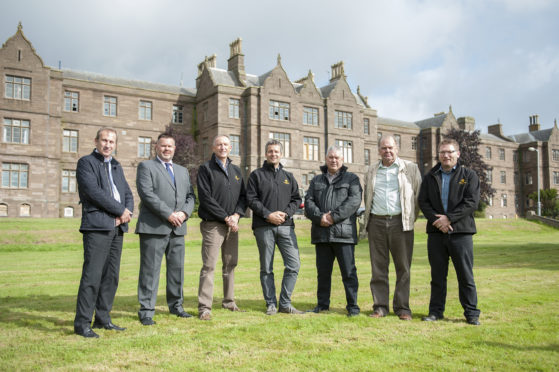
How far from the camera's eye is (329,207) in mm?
7273

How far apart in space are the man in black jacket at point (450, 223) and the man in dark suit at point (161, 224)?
3395 mm

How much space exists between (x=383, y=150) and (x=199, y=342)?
375 centimetres

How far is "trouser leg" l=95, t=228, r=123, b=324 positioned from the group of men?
0.01 metres

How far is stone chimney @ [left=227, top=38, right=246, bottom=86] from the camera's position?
133 ft

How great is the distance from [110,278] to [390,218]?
3921mm

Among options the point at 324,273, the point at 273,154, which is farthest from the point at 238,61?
the point at 324,273

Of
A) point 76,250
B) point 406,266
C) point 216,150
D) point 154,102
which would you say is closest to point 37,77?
point 154,102

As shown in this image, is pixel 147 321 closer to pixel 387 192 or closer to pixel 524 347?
pixel 387 192

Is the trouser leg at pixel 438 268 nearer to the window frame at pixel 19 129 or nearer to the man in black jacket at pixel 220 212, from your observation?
the man in black jacket at pixel 220 212

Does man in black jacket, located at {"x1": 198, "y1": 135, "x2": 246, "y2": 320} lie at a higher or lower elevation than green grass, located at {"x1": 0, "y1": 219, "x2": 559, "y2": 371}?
higher

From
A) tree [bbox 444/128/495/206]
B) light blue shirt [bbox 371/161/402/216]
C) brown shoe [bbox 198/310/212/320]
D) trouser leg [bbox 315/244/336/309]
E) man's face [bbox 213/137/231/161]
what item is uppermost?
tree [bbox 444/128/495/206]

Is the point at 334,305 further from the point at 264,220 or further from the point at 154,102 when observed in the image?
the point at 154,102

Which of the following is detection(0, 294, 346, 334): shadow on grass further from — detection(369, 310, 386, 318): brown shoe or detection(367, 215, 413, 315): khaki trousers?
detection(367, 215, 413, 315): khaki trousers

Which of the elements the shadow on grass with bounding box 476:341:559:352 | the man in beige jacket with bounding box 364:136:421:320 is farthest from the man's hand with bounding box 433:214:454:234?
the shadow on grass with bounding box 476:341:559:352
